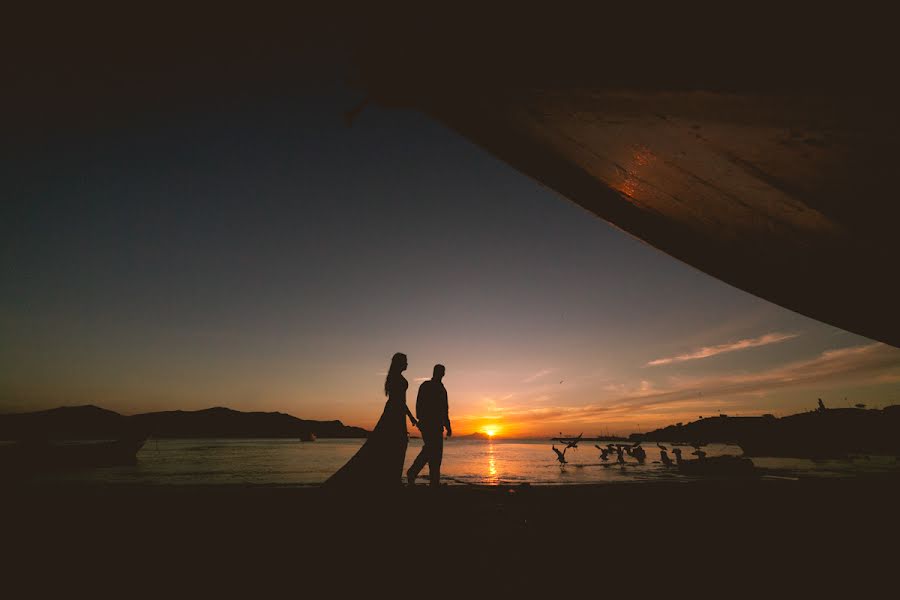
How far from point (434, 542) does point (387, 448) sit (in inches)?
83.3

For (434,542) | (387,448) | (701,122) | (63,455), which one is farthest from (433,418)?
(63,455)

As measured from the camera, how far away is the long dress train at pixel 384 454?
17.9 feet

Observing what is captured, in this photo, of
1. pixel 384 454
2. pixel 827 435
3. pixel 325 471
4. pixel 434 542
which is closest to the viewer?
pixel 434 542

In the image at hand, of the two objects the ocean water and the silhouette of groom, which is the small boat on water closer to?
the ocean water

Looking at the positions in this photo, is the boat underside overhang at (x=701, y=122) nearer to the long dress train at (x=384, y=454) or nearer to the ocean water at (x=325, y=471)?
the long dress train at (x=384, y=454)

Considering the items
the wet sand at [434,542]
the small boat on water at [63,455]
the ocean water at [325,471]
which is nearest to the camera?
the wet sand at [434,542]

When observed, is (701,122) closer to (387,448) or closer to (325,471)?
(387,448)

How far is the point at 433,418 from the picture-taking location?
7254 mm

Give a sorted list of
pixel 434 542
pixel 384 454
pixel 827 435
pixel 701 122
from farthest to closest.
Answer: pixel 827 435 → pixel 384 454 → pixel 434 542 → pixel 701 122

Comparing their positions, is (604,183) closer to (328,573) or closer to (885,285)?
(885,285)

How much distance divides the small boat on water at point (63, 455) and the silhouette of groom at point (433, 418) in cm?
1865

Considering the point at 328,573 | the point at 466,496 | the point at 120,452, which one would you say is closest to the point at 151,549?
the point at 328,573

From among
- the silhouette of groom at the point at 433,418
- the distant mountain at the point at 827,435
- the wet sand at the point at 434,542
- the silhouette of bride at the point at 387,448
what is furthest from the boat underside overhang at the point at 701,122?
the distant mountain at the point at 827,435

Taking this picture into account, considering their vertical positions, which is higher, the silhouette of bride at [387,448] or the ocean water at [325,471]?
the silhouette of bride at [387,448]
